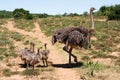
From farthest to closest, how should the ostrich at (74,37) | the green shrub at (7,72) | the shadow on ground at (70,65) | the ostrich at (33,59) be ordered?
the shadow on ground at (70,65), the ostrich at (74,37), the ostrich at (33,59), the green shrub at (7,72)

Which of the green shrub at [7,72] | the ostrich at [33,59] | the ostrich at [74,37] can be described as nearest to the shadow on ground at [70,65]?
the ostrich at [74,37]

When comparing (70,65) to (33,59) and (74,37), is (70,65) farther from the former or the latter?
(33,59)

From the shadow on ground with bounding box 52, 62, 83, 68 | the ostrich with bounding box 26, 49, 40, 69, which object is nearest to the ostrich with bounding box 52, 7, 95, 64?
the shadow on ground with bounding box 52, 62, 83, 68

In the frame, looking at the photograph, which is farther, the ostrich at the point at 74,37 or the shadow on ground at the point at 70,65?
the shadow on ground at the point at 70,65

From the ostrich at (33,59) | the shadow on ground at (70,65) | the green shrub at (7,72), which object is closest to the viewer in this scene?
the green shrub at (7,72)

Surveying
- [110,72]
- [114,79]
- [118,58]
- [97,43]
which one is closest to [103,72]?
[110,72]

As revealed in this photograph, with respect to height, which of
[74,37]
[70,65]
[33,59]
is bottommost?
[70,65]

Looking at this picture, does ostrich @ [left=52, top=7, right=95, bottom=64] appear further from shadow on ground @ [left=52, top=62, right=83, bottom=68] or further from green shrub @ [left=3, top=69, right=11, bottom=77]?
green shrub @ [left=3, top=69, right=11, bottom=77]

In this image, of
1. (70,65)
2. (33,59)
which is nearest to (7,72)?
(33,59)

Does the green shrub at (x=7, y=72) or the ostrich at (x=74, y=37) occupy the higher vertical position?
the ostrich at (x=74, y=37)

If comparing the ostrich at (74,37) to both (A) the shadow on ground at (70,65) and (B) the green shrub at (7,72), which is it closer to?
(A) the shadow on ground at (70,65)

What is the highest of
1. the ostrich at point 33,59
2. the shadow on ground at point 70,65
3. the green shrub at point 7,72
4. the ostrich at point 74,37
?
the ostrich at point 74,37

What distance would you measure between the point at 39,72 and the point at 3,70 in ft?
5.32

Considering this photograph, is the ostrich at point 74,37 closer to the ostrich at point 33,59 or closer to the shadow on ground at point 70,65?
the shadow on ground at point 70,65
